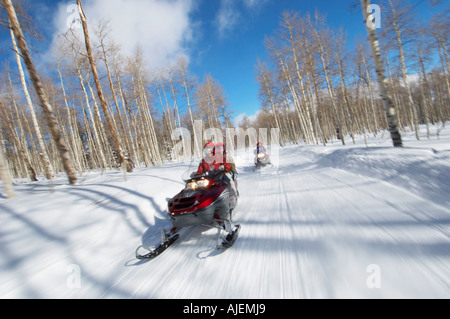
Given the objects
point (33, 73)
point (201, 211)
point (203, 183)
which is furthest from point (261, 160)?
point (33, 73)

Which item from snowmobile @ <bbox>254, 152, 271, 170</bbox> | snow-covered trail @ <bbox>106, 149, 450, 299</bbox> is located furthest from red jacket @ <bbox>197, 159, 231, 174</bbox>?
snowmobile @ <bbox>254, 152, 271, 170</bbox>

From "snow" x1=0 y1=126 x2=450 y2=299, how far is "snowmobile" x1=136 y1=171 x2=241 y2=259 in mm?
→ 163

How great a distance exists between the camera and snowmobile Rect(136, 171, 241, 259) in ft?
10.2

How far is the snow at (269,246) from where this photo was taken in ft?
6.57

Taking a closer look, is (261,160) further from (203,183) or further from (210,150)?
(203,183)

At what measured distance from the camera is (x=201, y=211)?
3137 mm

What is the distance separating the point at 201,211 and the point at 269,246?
1.17 meters

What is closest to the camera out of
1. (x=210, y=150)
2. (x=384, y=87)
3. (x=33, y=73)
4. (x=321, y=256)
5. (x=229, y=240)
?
(x=321, y=256)

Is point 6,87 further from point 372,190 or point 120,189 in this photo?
point 372,190

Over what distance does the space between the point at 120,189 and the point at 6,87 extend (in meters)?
22.2

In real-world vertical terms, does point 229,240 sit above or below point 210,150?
below

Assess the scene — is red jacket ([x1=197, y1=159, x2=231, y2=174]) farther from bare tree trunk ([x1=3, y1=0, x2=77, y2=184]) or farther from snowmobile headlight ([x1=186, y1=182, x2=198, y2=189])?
bare tree trunk ([x1=3, y1=0, x2=77, y2=184])

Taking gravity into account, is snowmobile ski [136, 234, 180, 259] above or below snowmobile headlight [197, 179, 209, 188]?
below
